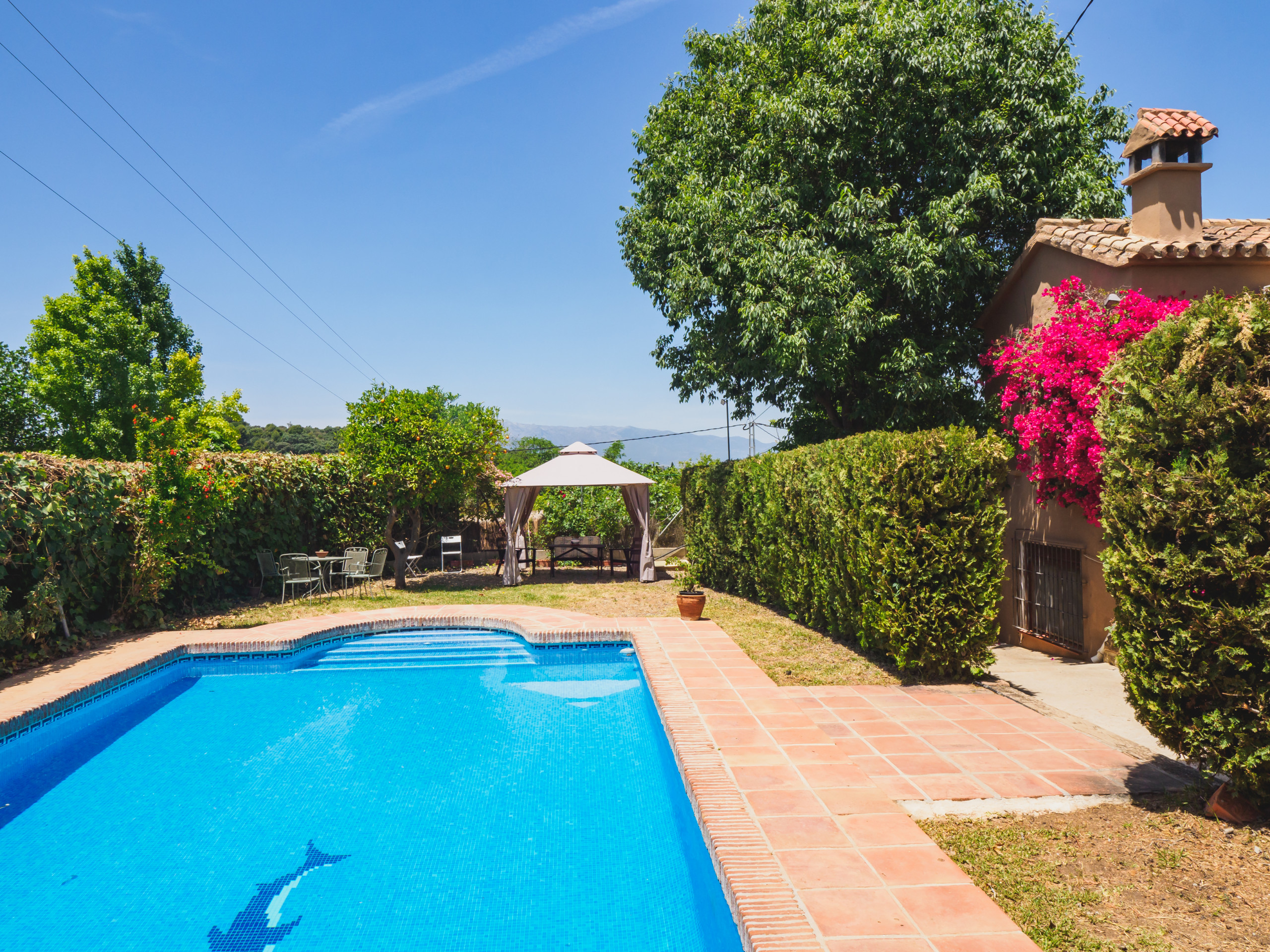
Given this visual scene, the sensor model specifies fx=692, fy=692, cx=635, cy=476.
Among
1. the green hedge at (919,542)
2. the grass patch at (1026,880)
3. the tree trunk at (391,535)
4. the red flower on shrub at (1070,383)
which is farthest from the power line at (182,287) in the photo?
the grass patch at (1026,880)

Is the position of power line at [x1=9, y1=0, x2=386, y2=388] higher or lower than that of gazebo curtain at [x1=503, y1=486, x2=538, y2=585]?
higher

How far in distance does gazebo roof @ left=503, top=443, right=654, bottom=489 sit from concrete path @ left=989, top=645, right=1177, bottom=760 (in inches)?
332

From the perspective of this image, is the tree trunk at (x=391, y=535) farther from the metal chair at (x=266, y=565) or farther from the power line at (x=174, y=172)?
the power line at (x=174, y=172)

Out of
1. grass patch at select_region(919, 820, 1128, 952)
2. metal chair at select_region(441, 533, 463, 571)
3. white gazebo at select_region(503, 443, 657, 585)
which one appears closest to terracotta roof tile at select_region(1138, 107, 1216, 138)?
grass patch at select_region(919, 820, 1128, 952)

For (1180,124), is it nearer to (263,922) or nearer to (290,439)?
(263,922)

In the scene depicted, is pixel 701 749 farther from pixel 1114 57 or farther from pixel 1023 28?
pixel 1114 57

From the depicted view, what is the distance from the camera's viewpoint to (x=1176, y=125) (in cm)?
813

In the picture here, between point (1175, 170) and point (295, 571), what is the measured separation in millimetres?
14753

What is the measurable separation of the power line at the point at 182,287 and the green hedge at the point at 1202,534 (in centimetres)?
1391

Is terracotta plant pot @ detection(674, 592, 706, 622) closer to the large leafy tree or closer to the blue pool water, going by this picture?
the blue pool water

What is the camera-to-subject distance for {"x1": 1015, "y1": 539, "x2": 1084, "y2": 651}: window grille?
8344 mm

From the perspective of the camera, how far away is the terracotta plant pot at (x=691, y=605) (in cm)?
1047

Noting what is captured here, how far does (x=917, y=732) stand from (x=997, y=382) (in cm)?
751

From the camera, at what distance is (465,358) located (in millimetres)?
37875
